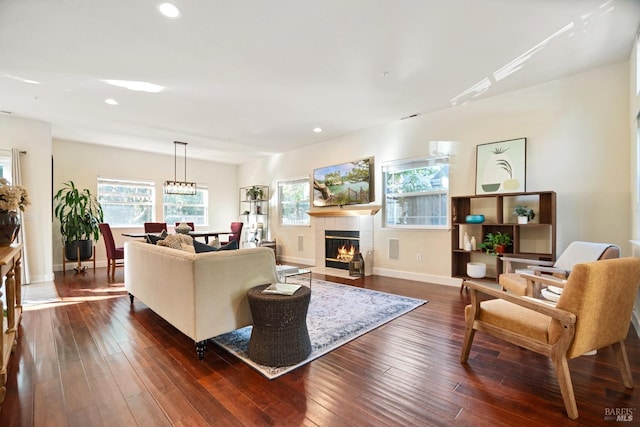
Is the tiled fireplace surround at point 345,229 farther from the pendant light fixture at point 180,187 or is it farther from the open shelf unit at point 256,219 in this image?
the pendant light fixture at point 180,187

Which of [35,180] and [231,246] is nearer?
[231,246]

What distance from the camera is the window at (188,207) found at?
759cm

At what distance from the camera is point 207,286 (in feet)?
7.15

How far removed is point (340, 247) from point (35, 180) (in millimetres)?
5416

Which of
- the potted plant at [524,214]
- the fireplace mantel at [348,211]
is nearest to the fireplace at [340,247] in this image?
the fireplace mantel at [348,211]

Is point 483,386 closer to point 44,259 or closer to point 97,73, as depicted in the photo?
point 97,73

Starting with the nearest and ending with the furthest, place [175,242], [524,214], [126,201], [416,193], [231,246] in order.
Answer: [231,246], [175,242], [524,214], [416,193], [126,201]

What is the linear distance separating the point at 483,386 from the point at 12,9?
4399 mm

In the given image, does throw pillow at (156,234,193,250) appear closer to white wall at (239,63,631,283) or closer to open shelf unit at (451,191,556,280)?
white wall at (239,63,631,283)

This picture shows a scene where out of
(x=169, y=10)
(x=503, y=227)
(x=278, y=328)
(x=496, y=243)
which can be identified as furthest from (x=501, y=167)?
(x=169, y=10)

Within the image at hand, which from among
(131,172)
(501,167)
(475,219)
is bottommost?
(475,219)

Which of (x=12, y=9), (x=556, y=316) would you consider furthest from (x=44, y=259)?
(x=556, y=316)

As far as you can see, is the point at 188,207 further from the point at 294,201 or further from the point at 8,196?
the point at 8,196

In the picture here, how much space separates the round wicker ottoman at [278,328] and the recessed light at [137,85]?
3.02 m
